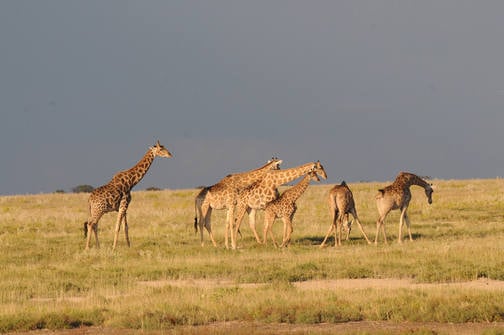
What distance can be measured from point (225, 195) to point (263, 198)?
1019 mm

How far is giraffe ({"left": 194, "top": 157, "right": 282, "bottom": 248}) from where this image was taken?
24906mm

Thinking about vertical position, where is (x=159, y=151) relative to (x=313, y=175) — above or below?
above

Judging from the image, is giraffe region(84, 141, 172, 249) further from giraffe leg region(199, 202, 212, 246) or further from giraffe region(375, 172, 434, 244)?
giraffe region(375, 172, 434, 244)

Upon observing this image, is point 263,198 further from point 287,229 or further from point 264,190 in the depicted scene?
point 287,229

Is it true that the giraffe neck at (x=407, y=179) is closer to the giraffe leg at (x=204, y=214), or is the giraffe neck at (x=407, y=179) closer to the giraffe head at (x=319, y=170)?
the giraffe head at (x=319, y=170)

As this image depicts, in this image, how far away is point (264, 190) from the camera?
24.7m

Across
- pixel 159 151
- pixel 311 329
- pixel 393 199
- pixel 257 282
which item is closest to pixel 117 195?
pixel 159 151

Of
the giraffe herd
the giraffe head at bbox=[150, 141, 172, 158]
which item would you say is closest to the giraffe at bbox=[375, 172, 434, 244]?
the giraffe herd

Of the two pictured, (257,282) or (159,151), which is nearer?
(257,282)

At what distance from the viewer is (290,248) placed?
2367cm

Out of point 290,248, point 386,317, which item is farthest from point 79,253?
point 386,317

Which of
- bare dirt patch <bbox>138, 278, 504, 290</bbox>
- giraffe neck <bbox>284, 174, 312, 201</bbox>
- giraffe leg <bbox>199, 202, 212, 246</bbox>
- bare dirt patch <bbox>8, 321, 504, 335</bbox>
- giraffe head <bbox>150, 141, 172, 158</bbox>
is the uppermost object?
giraffe head <bbox>150, 141, 172, 158</bbox>

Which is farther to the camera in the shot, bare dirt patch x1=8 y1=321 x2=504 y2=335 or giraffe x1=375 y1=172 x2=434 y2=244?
giraffe x1=375 y1=172 x2=434 y2=244

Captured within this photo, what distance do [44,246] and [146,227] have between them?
6.67 metres
